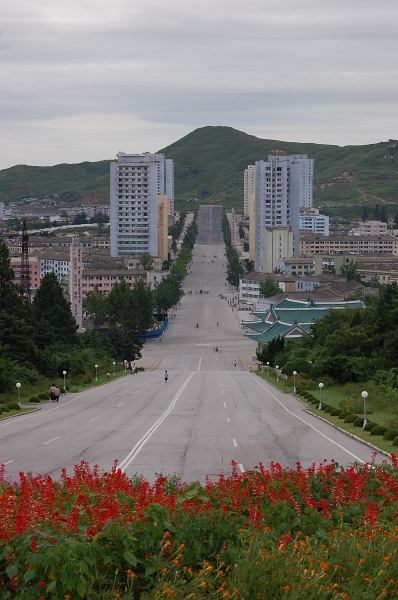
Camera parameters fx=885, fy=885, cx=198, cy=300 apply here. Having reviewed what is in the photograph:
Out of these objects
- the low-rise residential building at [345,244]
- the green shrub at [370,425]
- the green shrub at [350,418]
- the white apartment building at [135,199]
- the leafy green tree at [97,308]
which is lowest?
the leafy green tree at [97,308]

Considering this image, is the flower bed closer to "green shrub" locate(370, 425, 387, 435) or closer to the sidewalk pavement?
"green shrub" locate(370, 425, 387, 435)

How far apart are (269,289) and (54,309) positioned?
205 feet

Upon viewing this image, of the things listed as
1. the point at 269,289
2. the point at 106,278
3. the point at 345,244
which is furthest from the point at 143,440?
the point at 345,244

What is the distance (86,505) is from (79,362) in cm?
4436

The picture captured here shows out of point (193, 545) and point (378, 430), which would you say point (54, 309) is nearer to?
point (378, 430)

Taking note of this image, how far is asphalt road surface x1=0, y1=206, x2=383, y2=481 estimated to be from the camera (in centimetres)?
2112

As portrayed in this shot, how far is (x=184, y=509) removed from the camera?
33.2ft

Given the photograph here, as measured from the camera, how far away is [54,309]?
61.8 m

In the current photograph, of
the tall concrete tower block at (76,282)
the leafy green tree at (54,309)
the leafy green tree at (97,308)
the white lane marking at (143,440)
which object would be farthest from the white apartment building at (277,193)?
the white lane marking at (143,440)

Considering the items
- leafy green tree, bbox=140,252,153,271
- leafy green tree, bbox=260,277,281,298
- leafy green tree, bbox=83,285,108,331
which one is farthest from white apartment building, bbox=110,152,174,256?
leafy green tree, bbox=83,285,108,331

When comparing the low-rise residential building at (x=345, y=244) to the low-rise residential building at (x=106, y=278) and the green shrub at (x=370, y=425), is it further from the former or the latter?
the green shrub at (x=370, y=425)

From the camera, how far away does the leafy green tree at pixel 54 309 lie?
6102cm

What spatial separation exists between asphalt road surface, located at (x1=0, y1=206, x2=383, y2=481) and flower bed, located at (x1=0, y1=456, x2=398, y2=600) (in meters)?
4.51

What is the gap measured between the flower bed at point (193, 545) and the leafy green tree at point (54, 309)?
50219mm
